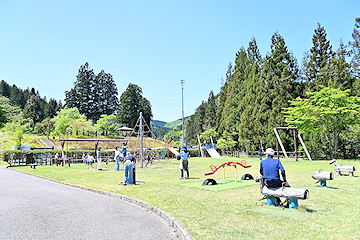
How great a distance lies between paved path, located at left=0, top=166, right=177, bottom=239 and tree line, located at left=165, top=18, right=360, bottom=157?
25426 mm

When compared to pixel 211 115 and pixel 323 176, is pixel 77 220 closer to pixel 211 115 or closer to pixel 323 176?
pixel 323 176

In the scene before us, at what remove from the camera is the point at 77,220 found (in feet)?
21.6

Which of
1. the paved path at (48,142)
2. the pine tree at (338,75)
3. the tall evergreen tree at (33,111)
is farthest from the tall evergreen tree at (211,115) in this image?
the tall evergreen tree at (33,111)

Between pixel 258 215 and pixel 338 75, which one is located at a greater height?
pixel 338 75

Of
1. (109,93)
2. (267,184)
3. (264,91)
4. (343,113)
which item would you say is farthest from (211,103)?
(267,184)

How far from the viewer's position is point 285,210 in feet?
22.4

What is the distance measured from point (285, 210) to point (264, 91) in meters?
37.3

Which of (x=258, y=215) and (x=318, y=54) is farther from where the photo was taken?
(x=318, y=54)

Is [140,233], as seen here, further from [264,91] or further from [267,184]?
[264,91]

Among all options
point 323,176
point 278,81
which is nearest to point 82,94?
point 278,81

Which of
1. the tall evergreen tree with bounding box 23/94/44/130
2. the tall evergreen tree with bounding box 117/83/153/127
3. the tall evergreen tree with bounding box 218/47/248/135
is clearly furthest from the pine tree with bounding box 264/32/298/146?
the tall evergreen tree with bounding box 23/94/44/130

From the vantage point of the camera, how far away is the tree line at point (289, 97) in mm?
29188

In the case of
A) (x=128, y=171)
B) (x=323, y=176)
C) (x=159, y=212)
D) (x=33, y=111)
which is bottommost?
(x=159, y=212)

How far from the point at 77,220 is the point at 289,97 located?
1493 inches
